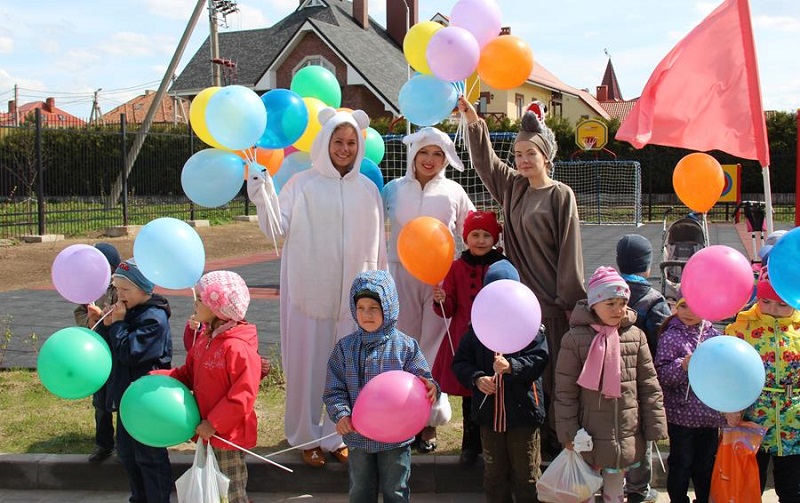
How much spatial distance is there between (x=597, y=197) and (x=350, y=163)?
76.7 feet

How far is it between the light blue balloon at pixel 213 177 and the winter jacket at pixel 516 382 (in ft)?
5.35

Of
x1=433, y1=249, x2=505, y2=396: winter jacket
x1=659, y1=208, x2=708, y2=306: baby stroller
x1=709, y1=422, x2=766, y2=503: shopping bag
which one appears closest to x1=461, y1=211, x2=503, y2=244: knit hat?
x1=433, y1=249, x2=505, y2=396: winter jacket

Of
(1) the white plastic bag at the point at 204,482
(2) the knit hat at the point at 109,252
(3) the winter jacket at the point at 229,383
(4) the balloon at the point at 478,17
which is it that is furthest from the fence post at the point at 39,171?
(1) the white plastic bag at the point at 204,482

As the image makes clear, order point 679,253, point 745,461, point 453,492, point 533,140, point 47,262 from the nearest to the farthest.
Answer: point 745,461 < point 533,140 < point 453,492 < point 679,253 < point 47,262

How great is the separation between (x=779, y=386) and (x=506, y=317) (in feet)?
4.68

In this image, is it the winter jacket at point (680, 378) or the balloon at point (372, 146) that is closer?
the winter jacket at point (680, 378)

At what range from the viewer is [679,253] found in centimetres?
680

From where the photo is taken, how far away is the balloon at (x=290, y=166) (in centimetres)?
523

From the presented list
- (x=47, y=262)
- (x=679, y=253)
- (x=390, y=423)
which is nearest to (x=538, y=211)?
(x=390, y=423)

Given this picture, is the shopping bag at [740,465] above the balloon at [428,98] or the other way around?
the other way around

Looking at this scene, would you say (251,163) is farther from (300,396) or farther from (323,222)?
(300,396)

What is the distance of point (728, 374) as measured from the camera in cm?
332

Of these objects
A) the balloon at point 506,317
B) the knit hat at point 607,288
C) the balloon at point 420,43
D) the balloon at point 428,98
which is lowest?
the balloon at point 506,317

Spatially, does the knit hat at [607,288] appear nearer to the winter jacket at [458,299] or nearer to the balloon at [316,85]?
the winter jacket at [458,299]
